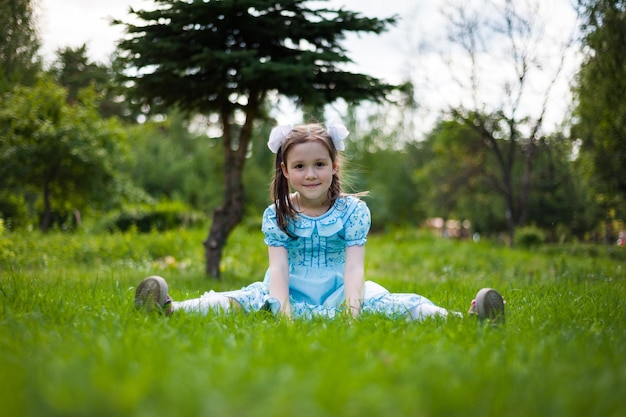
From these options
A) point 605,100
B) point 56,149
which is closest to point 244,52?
point 605,100

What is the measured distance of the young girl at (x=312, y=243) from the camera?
3.39 metres

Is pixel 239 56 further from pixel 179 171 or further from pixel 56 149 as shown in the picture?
pixel 179 171

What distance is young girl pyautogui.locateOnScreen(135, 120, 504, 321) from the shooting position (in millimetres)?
3387

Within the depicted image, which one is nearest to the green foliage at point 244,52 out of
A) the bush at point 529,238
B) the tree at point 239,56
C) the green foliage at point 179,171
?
the tree at point 239,56

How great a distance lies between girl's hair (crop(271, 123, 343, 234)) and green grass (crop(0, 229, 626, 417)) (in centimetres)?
90

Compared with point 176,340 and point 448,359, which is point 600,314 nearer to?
point 448,359

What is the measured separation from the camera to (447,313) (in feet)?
10.0

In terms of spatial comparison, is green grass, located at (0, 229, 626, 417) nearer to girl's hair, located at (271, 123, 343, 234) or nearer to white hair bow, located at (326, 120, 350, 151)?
girl's hair, located at (271, 123, 343, 234)

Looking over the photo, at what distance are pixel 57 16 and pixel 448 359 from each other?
23.0 feet

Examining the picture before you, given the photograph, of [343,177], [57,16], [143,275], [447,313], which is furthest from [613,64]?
[57,16]

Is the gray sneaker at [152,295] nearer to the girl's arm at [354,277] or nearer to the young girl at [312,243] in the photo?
the young girl at [312,243]

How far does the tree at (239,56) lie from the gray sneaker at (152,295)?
8.87ft

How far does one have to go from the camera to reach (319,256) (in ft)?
12.5

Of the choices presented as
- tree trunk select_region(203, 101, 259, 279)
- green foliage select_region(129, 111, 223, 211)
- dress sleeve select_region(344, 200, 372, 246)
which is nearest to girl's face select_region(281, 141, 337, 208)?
dress sleeve select_region(344, 200, 372, 246)
